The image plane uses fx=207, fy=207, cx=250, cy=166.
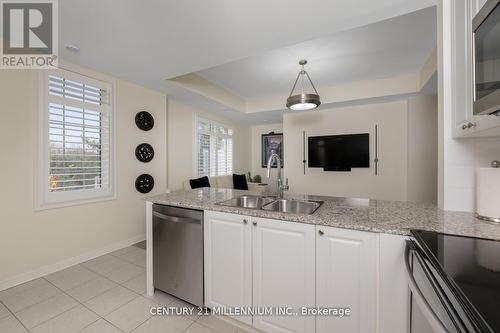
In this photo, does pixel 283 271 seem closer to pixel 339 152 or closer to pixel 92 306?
pixel 92 306

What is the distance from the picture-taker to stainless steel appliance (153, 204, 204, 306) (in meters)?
1.64

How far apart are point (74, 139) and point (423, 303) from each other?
3.42 meters

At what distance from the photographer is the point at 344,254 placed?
114 centimetres

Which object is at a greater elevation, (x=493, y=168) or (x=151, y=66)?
(x=151, y=66)

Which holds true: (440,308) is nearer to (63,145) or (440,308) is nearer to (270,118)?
(63,145)

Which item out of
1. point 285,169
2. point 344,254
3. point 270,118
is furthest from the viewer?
point 270,118

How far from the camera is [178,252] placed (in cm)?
173

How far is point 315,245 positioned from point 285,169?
3.86 meters

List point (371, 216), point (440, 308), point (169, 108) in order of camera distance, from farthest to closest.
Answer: point (169, 108) → point (371, 216) → point (440, 308)

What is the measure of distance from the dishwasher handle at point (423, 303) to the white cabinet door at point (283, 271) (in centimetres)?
45

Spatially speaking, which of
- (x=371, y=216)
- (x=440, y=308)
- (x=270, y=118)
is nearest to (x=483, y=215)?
(x=371, y=216)

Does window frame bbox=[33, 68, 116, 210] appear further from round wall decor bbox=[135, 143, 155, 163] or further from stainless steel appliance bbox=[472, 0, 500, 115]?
stainless steel appliance bbox=[472, 0, 500, 115]

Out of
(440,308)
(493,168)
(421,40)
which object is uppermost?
(421,40)

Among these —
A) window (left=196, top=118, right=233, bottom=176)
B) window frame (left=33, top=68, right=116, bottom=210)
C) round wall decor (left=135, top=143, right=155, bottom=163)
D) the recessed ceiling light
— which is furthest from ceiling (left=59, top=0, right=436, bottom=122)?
window (left=196, top=118, right=233, bottom=176)
